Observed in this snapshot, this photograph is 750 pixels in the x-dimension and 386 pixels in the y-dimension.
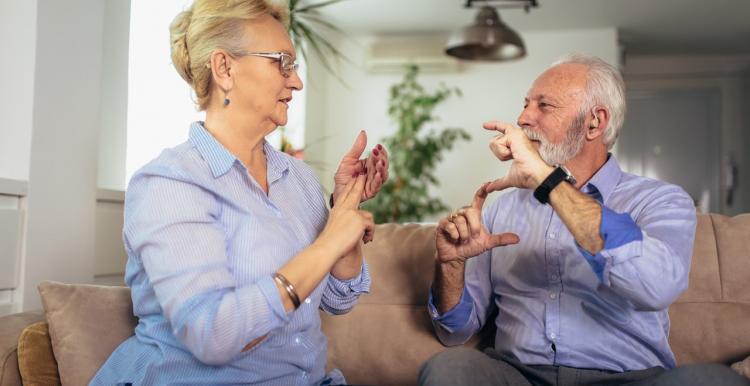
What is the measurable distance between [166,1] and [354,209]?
2.27m

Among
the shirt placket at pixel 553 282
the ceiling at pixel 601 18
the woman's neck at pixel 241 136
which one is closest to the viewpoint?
the woman's neck at pixel 241 136

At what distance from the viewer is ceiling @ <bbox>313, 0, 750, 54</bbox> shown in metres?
6.11

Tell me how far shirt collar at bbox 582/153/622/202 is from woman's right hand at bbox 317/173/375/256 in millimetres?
→ 720

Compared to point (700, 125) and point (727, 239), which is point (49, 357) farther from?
point (700, 125)

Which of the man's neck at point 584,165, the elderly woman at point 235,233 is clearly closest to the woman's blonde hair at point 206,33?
the elderly woman at point 235,233

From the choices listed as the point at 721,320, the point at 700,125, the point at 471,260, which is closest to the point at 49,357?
the point at 471,260

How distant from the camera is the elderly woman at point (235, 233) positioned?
4.02ft

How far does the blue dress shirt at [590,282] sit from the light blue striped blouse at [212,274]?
465 millimetres

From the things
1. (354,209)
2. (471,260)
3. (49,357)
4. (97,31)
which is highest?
(97,31)

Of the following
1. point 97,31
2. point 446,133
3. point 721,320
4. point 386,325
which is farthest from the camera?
point 446,133

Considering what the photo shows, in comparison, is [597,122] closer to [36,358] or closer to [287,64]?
[287,64]

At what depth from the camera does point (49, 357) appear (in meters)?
1.56

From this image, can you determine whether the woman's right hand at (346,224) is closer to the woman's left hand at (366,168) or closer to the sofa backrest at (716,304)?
the woman's left hand at (366,168)

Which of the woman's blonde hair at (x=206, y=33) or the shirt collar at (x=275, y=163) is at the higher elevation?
the woman's blonde hair at (x=206, y=33)
